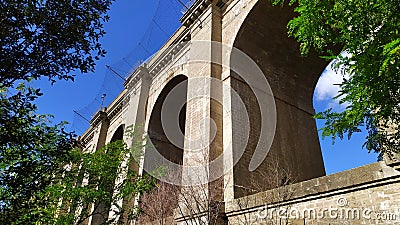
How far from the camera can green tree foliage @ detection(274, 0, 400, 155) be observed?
335 cm

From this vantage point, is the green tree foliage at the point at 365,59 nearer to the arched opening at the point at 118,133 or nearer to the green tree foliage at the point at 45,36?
the green tree foliage at the point at 45,36

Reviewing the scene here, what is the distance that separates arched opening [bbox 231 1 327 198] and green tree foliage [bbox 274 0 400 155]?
4816 mm

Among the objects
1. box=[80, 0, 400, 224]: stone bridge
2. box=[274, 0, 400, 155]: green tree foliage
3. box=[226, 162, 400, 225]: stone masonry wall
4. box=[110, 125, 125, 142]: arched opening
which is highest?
box=[110, 125, 125, 142]: arched opening

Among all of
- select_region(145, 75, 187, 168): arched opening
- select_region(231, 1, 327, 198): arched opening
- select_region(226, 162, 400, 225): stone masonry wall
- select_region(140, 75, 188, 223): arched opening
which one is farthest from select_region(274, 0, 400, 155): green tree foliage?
select_region(145, 75, 187, 168): arched opening

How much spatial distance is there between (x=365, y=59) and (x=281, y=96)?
776 centimetres

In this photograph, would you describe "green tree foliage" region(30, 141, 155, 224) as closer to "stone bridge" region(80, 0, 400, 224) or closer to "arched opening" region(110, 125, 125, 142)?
"stone bridge" region(80, 0, 400, 224)

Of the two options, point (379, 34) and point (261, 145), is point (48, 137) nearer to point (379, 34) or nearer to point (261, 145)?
point (379, 34)

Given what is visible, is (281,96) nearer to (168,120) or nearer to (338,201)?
(168,120)

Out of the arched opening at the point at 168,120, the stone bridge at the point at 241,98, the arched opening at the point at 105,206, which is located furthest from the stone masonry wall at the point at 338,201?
the arched opening at the point at 168,120

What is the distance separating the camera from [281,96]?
36.5 ft

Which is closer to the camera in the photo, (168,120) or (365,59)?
(365,59)

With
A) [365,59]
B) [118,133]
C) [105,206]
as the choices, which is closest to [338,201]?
[365,59]

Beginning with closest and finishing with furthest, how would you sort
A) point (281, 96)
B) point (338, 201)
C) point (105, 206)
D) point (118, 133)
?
point (338, 201) → point (105, 206) → point (281, 96) → point (118, 133)

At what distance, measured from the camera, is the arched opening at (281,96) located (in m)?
9.34
